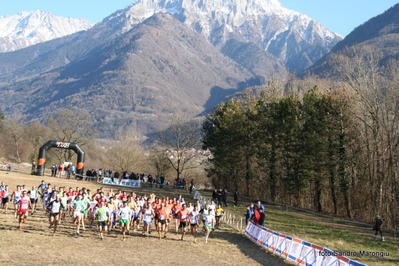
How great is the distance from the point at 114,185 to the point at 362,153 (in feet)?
96.6

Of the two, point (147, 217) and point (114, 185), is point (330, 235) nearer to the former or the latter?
point (147, 217)

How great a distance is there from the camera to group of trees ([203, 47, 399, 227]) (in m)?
36.3

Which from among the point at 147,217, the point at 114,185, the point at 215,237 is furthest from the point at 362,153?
the point at 114,185

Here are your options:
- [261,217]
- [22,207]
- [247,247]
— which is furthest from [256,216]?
[22,207]

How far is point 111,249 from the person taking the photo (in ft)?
62.4

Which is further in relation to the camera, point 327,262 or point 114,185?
point 114,185

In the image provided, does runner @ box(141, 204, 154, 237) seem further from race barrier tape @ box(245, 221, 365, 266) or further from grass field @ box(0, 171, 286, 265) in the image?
race barrier tape @ box(245, 221, 365, 266)

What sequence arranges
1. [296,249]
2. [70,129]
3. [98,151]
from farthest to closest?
[98,151] → [70,129] → [296,249]

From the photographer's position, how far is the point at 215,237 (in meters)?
24.7

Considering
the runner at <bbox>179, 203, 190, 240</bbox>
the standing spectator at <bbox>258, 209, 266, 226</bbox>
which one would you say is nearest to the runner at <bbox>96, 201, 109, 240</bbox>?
the runner at <bbox>179, 203, 190, 240</bbox>

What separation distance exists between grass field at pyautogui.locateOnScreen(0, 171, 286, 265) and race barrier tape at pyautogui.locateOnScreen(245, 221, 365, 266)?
0.47 m

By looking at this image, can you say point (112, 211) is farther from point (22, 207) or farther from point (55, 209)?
point (22, 207)

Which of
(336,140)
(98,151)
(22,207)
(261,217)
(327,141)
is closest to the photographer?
(22,207)

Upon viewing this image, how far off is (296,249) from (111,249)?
7843mm
